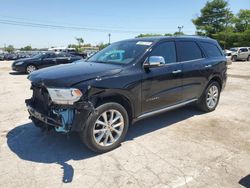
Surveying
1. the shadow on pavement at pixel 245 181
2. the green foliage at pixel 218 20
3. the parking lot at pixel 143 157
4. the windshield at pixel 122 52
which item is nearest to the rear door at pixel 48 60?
the parking lot at pixel 143 157

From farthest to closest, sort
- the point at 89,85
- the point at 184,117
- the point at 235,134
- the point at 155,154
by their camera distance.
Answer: the point at 184,117
the point at 235,134
the point at 155,154
the point at 89,85

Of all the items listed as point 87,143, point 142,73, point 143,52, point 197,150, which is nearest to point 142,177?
point 87,143

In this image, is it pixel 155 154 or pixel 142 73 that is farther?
pixel 142 73

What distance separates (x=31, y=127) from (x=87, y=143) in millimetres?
1945

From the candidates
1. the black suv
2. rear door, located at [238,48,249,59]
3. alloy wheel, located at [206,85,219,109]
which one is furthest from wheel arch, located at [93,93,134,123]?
rear door, located at [238,48,249,59]

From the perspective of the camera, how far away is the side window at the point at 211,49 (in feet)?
18.9

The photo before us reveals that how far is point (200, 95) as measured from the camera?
5633 millimetres

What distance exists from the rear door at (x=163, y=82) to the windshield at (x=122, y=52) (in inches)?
10.1

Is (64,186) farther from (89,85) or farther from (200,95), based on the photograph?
(200,95)

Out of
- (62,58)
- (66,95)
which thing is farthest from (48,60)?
(66,95)

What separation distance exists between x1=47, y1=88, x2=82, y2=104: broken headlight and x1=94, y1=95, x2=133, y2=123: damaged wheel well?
0.33 metres

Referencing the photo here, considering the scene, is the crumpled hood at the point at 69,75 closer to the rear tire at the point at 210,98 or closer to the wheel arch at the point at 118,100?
the wheel arch at the point at 118,100

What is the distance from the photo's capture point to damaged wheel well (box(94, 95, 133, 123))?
3.60 meters

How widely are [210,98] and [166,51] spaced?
205cm
